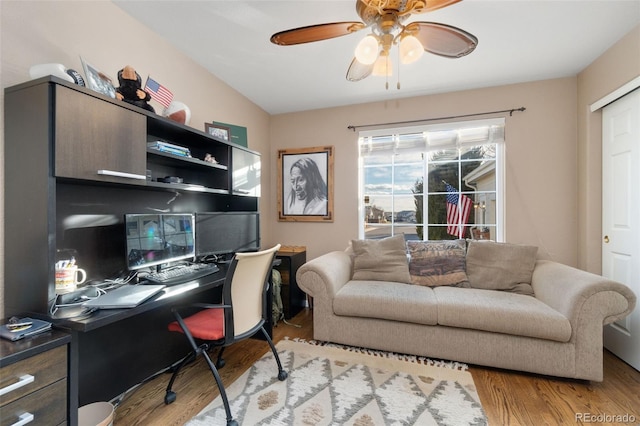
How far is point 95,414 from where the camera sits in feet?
4.66

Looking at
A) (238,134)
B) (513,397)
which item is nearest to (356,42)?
(238,134)

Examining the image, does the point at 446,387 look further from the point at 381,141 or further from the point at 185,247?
the point at 381,141

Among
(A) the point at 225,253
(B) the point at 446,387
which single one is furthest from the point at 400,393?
(A) the point at 225,253

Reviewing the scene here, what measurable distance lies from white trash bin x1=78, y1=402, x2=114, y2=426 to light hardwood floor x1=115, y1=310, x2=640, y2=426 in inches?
6.5

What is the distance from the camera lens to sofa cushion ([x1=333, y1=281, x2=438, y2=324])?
2123 mm

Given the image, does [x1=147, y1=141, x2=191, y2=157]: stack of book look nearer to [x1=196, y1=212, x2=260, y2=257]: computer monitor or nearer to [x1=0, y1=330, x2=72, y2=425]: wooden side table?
[x1=196, y1=212, x2=260, y2=257]: computer monitor

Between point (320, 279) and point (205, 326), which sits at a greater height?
point (320, 279)

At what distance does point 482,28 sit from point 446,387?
2.52 m

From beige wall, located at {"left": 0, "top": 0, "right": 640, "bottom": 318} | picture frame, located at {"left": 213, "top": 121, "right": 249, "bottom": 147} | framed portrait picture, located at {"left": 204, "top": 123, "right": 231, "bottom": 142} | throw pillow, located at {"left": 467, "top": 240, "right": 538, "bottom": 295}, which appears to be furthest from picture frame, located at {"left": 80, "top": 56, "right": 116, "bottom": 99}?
throw pillow, located at {"left": 467, "top": 240, "right": 538, "bottom": 295}

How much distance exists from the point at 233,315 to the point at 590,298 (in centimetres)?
228

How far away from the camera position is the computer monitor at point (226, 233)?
2211 mm

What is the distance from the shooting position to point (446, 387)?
1819 millimetres

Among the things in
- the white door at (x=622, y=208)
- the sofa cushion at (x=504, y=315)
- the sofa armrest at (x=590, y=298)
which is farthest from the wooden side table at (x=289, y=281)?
the white door at (x=622, y=208)

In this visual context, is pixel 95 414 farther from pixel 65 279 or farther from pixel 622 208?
pixel 622 208
